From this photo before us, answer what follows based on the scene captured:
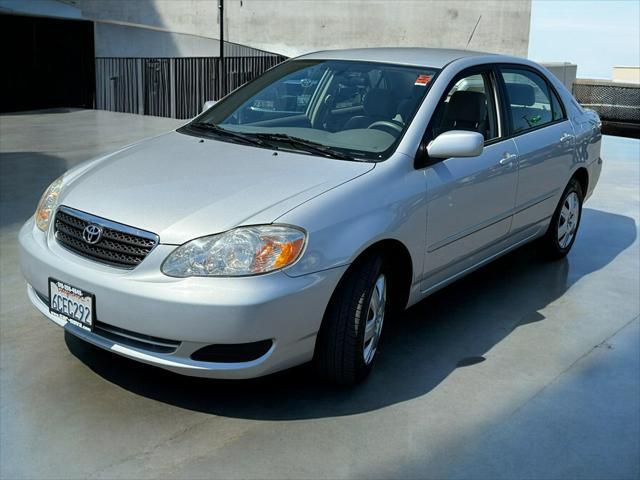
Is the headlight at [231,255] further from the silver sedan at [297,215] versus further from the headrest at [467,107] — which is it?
the headrest at [467,107]

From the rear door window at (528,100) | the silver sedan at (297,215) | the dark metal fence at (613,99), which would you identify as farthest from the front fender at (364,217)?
the dark metal fence at (613,99)

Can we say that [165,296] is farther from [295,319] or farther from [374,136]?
[374,136]

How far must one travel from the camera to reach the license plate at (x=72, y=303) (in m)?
3.30

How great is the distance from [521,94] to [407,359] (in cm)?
205

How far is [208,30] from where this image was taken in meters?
32.5

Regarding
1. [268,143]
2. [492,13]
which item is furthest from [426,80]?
[492,13]

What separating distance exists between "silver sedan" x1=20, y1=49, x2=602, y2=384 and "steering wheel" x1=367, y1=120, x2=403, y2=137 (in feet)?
0.05

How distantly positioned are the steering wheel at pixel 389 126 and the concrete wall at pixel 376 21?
90.7 feet

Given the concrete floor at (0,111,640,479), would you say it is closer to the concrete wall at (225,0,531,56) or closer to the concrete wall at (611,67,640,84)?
the concrete wall at (611,67,640,84)

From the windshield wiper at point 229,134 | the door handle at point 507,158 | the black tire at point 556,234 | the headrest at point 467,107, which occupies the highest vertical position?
the headrest at point 467,107

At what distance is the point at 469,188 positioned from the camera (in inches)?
168

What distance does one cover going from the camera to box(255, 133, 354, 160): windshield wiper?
12.8 ft

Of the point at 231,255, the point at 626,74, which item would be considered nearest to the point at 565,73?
the point at 626,74

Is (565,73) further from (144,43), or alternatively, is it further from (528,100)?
(144,43)
